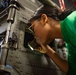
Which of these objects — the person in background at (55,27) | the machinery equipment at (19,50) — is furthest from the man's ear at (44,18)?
the machinery equipment at (19,50)

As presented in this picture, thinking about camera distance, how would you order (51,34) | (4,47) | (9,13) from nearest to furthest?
1. (51,34)
2. (4,47)
3. (9,13)

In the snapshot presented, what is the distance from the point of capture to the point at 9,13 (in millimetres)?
1639

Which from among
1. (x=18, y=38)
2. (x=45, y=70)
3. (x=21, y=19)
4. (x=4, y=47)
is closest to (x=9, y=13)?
(x=21, y=19)

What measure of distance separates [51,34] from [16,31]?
0.45 m

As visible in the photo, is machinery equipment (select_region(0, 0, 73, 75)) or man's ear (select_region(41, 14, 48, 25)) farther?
machinery equipment (select_region(0, 0, 73, 75))

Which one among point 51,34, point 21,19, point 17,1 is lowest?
point 51,34

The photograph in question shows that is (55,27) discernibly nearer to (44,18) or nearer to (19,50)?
(44,18)

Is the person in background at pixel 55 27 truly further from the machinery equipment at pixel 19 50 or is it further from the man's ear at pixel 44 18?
the machinery equipment at pixel 19 50

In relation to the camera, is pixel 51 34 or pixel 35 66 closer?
pixel 51 34

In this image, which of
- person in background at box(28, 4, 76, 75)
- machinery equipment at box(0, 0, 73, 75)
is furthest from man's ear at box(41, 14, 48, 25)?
machinery equipment at box(0, 0, 73, 75)

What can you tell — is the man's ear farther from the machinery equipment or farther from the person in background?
the machinery equipment

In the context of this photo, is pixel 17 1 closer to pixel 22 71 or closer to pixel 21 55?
pixel 21 55

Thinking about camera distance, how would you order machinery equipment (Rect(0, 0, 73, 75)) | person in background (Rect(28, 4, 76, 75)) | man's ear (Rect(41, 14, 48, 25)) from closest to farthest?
person in background (Rect(28, 4, 76, 75)) → man's ear (Rect(41, 14, 48, 25)) → machinery equipment (Rect(0, 0, 73, 75))

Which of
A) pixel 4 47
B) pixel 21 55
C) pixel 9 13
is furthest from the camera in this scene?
pixel 9 13
